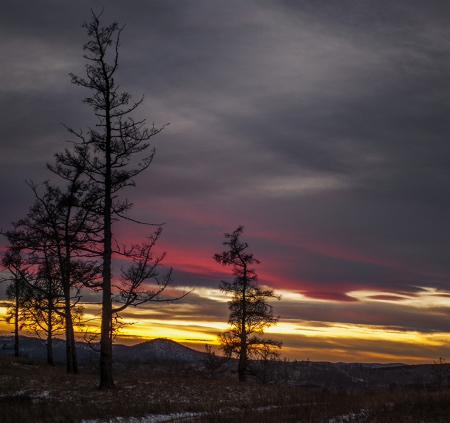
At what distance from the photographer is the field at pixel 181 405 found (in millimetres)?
14227

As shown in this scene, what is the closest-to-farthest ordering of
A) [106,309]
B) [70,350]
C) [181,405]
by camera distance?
[181,405] < [106,309] < [70,350]

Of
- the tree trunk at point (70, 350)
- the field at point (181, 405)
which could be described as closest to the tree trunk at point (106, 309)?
the field at point (181, 405)

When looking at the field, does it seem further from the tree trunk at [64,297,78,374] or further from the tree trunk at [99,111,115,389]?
the tree trunk at [64,297,78,374]

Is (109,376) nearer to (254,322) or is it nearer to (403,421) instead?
(403,421)

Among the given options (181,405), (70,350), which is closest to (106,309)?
(181,405)

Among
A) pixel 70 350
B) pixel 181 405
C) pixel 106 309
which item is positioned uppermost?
pixel 106 309

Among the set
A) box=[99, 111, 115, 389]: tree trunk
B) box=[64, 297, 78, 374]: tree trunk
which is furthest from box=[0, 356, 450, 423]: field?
box=[64, 297, 78, 374]: tree trunk

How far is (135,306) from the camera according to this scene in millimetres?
22062

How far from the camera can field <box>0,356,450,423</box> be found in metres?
14.2

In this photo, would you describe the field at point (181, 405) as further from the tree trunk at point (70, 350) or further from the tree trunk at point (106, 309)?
the tree trunk at point (70, 350)

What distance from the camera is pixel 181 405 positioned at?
17516mm

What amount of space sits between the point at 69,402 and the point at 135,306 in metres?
5.80

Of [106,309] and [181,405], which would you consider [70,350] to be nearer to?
[106,309]

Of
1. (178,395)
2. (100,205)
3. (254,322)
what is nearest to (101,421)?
(178,395)
